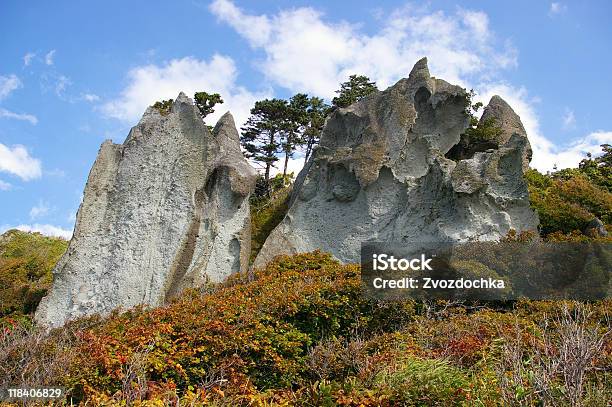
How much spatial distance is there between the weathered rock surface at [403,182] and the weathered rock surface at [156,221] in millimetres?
1393

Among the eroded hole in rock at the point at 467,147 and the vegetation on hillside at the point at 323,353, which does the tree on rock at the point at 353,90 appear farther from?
the vegetation on hillside at the point at 323,353

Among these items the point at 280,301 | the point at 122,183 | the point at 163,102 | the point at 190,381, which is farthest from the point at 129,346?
the point at 163,102

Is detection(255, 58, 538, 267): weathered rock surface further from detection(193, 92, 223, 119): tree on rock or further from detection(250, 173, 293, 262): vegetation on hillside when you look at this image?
detection(193, 92, 223, 119): tree on rock

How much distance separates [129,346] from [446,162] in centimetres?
942

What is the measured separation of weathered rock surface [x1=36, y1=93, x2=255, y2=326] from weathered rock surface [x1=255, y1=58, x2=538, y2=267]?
139 centimetres

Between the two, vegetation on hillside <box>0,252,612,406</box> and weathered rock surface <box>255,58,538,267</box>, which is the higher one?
weathered rock surface <box>255,58,538,267</box>

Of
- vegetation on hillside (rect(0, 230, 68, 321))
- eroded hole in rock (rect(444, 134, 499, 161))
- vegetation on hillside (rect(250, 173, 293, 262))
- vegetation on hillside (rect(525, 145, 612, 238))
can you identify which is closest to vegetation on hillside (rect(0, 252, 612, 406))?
vegetation on hillside (rect(525, 145, 612, 238))

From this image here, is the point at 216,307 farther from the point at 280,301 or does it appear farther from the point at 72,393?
the point at 72,393

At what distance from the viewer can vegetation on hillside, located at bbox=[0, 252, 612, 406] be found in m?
6.43

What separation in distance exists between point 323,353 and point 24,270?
1438 centimetres

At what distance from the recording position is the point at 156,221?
15461 mm

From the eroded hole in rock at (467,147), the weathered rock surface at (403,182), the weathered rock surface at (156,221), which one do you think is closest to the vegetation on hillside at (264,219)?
the weathered rock surface at (403,182)

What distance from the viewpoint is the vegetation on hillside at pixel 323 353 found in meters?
6.43

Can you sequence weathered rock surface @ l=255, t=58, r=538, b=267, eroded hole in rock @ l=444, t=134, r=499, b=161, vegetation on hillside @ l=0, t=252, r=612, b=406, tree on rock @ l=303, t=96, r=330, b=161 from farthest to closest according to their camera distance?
tree on rock @ l=303, t=96, r=330, b=161, eroded hole in rock @ l=444, t=134, r=499, b=161, weathered rock surface @ l=255, t=58, r=538, b=267, vegetation on hillside @ l=0, t=252, r=612, b=406
